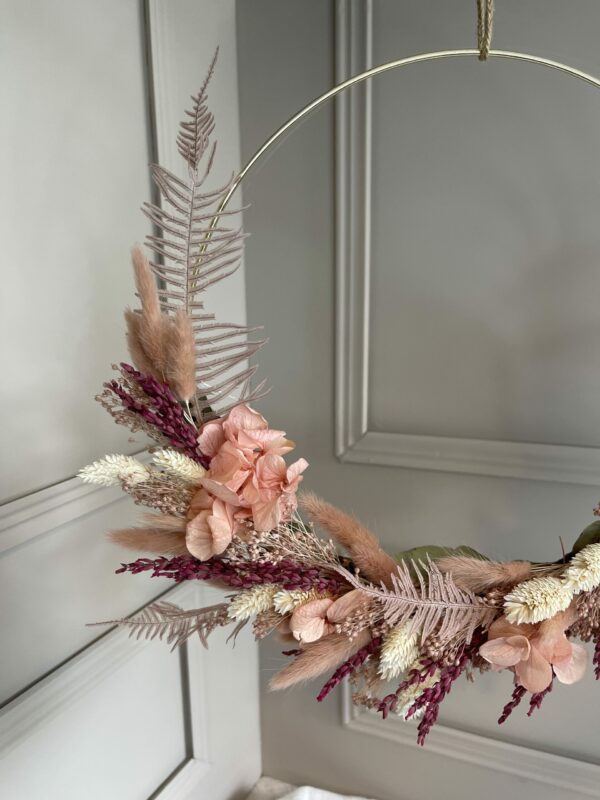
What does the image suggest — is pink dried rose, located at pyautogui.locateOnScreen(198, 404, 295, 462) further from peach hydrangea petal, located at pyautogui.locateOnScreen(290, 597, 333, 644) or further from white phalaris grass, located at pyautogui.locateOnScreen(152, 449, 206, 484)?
peach hydrangea petal, located at pyautogui.locateOnScreen(290, 597, 333, 644)

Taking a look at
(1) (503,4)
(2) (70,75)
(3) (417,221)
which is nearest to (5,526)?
(2) (70,75)

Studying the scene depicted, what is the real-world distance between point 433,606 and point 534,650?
0.32ft

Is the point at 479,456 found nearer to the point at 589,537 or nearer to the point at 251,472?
the point at 589,537

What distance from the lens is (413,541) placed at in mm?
1114

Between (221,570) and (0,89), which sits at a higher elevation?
(0,89)

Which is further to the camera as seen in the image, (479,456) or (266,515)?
(479,456)

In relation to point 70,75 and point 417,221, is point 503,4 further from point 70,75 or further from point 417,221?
point 70,75

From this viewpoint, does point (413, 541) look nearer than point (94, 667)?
No

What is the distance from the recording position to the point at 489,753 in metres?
1.13

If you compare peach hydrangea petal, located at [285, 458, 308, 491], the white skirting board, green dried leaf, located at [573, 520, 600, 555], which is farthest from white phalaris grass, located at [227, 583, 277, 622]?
the white skirting board

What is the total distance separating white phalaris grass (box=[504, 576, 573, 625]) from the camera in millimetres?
601

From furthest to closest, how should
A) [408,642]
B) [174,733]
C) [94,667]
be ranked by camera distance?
[174,733], [94,667], [408,642]

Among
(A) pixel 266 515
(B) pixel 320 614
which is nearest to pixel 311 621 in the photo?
(B) pixel 320 614

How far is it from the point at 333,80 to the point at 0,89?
50 cm
